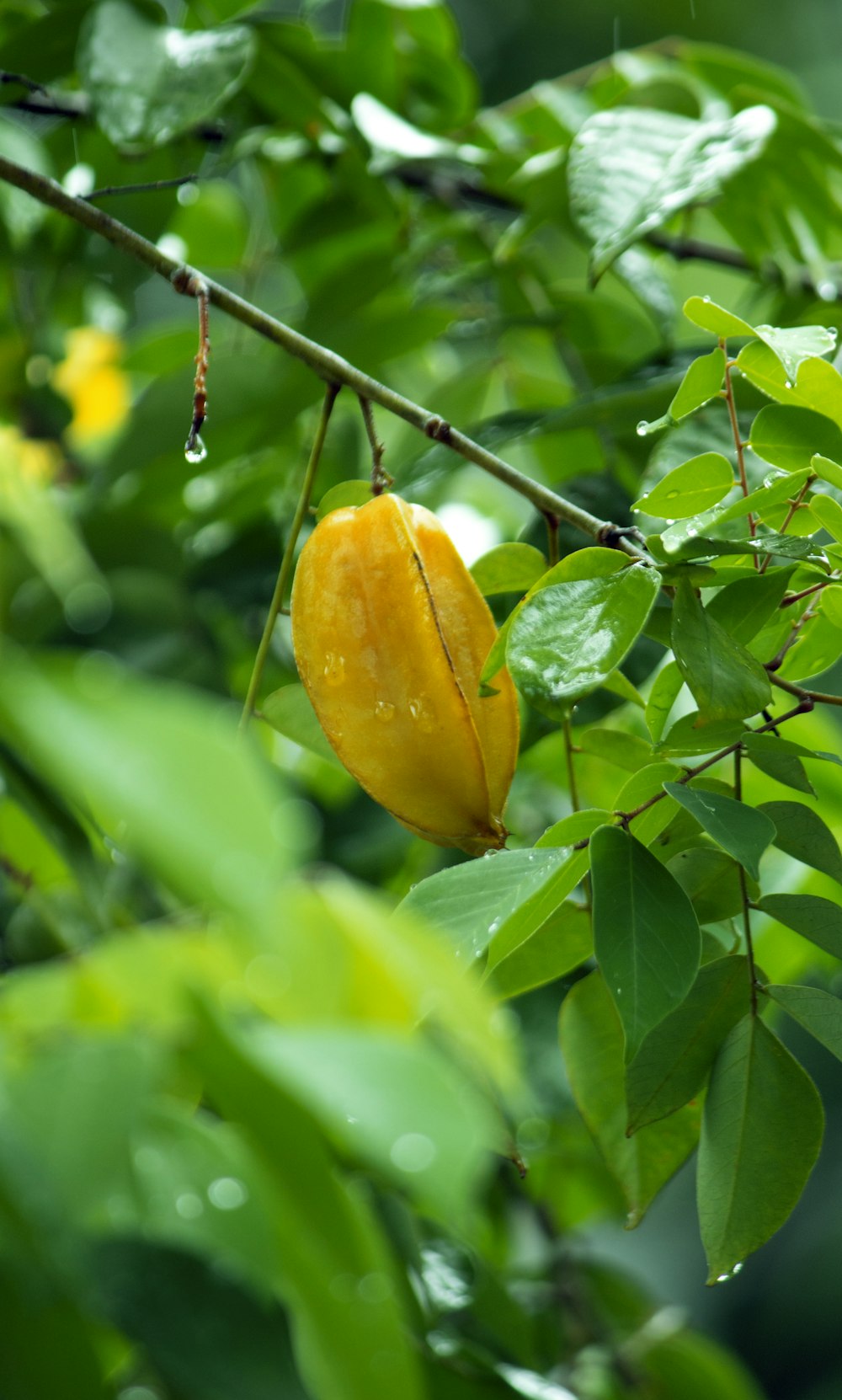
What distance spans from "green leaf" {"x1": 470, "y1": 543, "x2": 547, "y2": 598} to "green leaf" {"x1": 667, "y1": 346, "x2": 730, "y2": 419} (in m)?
0.09

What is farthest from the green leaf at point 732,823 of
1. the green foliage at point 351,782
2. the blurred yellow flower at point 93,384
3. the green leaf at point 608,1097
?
the blurred yellow flower at point 93,384

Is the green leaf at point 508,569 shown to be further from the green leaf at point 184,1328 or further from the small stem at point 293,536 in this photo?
the green leaf at point 184,1328

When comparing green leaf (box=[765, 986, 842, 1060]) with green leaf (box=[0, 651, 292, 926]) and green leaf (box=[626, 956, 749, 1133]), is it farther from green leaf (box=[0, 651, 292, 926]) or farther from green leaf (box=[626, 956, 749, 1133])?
green leaf (box=[0, 651, 292, 926])

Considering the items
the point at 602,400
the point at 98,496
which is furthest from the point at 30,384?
the point at 602,400

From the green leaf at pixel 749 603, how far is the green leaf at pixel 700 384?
0.24 feet

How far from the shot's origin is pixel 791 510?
0.48 metres

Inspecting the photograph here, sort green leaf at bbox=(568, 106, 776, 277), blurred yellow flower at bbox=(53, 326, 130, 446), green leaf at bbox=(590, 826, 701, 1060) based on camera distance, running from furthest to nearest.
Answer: blurred yellow flower at bbox=(53, 326, 130, 446)
green leaf at bbox=(568, 106, 776, 277)
green leaf at bbox=(590, 826, 701, 1060)

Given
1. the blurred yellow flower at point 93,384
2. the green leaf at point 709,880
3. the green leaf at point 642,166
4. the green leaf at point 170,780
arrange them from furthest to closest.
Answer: the blurred yellow flower at point 93,384 → the green leaf at point 642,166 → the green leaf at point 709,880 → the green leaf at point 170,780

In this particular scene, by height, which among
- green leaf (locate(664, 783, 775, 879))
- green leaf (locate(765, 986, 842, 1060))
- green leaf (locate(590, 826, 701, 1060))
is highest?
green leaf (locate(664, 783, 775, 879))

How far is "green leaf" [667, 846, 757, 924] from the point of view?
0.48m

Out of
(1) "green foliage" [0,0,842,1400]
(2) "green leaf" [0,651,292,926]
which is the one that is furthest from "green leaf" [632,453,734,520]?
(2) "green leaf" [0,651,292,926]

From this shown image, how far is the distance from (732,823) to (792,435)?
0.55 ft

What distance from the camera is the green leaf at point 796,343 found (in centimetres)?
45

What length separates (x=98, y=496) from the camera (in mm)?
911
